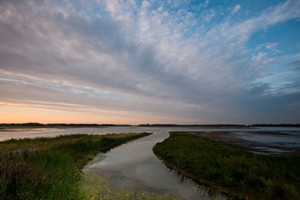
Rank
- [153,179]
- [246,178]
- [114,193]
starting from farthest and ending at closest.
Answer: [153,179] → [246,178] → [114,193]

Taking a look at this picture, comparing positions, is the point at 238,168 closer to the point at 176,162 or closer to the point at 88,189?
the point at 176,162

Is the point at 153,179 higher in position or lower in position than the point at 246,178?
lower

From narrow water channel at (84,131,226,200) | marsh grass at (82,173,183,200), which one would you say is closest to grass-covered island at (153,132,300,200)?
narrow water channel at (84,131,226,200)

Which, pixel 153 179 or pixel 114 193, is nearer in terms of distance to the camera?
pixel 114 193

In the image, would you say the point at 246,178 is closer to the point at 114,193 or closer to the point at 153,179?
the point at 153,179

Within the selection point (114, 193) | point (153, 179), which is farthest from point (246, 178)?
point (114, 193)

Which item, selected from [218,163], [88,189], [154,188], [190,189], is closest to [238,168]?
[218,163]

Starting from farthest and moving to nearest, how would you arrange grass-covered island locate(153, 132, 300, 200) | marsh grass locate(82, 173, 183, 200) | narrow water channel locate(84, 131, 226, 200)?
narrow water channel locate(84, 131, 226, 200)
grass-covered island locate(153, 132, 300, 200)
marsh grass locate(82, 173, 183, 200)

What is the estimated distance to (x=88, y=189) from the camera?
12172 mm

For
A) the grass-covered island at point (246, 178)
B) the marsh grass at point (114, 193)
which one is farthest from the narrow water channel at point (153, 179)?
the grass-covered island at point (246, 178)

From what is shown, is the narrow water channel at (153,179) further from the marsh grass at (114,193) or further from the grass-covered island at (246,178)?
the grass-covered island at (246,178)

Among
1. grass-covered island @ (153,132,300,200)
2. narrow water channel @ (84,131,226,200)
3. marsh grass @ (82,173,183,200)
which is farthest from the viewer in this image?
narrow water channel @ (84,131,226,200)

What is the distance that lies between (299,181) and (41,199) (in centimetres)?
1464

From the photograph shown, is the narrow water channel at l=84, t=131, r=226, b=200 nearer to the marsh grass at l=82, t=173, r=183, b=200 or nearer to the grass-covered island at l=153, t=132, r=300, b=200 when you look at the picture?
the marsh grass at l=82, t=173, r=183, b=200
